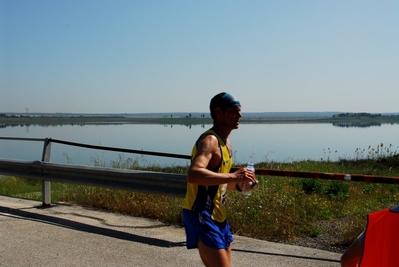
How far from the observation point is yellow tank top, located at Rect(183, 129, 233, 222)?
3.83m

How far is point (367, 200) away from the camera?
32.4ft

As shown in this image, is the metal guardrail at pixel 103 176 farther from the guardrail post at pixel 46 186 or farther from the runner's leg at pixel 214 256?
the runner's leg at pixel 214 256

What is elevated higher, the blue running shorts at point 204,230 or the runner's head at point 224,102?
the runner's head at point 224,102

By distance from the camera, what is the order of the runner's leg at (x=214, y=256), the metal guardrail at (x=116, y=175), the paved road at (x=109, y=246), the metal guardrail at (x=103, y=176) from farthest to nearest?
the metal guardrail at (x=103, y=176)
the metal guardrail at (x=116, y=175)
the paved road at (x=109, y=246)
the runner's leg at (x=214, y=256)

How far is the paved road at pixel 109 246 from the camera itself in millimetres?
5805

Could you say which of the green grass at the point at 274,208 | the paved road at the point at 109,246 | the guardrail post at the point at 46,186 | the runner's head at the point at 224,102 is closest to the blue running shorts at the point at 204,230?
the runner's head at the point at 224,102

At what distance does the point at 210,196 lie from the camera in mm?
3844

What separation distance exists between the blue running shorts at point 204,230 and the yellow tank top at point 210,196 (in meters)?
0.04

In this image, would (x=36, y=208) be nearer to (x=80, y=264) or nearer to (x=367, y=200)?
(x=80, y=264)

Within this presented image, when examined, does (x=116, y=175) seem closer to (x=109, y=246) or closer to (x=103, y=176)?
(x=103, y=176)

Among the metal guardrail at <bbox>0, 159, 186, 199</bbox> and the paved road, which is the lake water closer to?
the metal guardrail at <bbox>0, 159, 186, 199</bbox>


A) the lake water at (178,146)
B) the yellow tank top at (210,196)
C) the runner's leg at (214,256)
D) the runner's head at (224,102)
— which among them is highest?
the runner's head at (224,102)

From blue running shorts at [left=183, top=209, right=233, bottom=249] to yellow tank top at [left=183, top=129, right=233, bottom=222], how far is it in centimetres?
4

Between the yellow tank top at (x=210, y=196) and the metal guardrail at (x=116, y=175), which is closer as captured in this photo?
the yellow tank top at (x=210, y=196)
